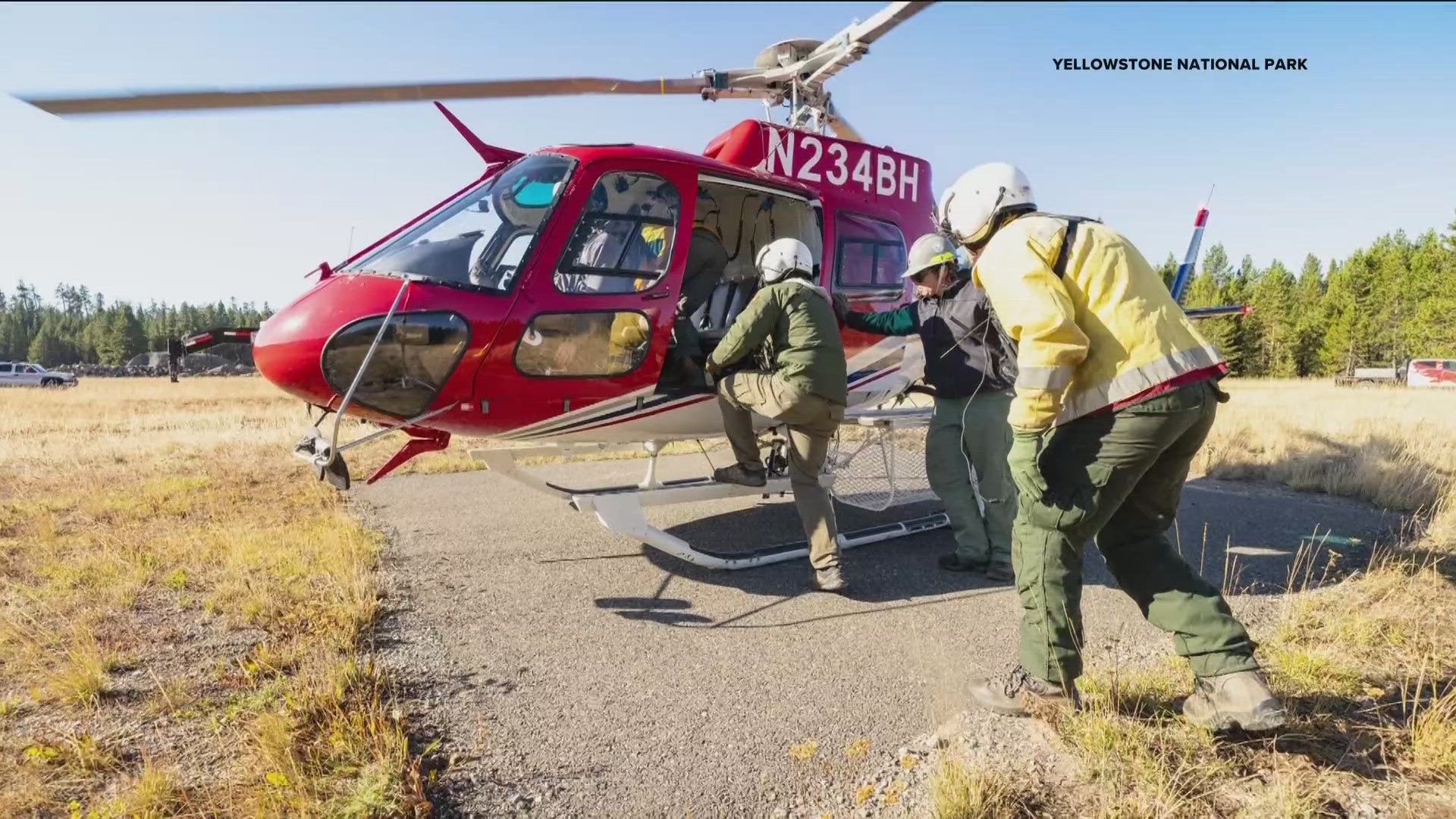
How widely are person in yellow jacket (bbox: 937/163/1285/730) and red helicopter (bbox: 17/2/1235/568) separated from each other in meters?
2.37

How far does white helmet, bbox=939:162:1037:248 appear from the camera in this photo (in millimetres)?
2969

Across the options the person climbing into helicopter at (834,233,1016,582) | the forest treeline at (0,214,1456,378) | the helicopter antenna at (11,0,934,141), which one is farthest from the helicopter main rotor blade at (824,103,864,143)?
the forest treeline at (0,214,1456,378)

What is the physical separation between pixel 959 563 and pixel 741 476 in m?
1.69

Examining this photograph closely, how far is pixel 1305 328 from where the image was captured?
185 feet

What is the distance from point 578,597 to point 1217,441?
1026 cm

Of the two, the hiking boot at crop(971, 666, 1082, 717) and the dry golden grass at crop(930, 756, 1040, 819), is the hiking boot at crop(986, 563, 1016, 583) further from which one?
the dry golden grass at crop(930, 756, 1040, 819)

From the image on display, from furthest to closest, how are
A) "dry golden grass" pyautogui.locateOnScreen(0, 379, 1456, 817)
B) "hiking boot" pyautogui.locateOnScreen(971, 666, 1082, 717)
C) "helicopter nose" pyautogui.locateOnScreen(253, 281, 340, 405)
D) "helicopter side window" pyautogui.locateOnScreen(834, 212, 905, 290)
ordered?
1. "helicopter side window" pyautogui.locateOnScreen(834, 212, 905, 290)
2. "helicopter nose" pyautogui.locateOnScreen(253, 281, 340, 405)
3. "hiking boot" pyautogui.locateOnScreen(971, 666, 1082, 717)
4. "dry golden grass" pyautogui.locateOnScreen(0, 379, 1456, 817)

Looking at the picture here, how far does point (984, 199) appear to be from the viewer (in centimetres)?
298

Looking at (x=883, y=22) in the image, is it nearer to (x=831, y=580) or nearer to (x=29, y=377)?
(x=831, y=580)

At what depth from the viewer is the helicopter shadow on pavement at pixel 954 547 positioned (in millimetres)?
4793

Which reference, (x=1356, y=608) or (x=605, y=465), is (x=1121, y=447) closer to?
(x=1356, y=608)

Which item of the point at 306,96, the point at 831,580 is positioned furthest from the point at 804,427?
the point at 306,96

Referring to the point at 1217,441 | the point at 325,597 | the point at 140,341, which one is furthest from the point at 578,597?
the point at 140,341

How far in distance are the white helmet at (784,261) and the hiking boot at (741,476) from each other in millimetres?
1264
